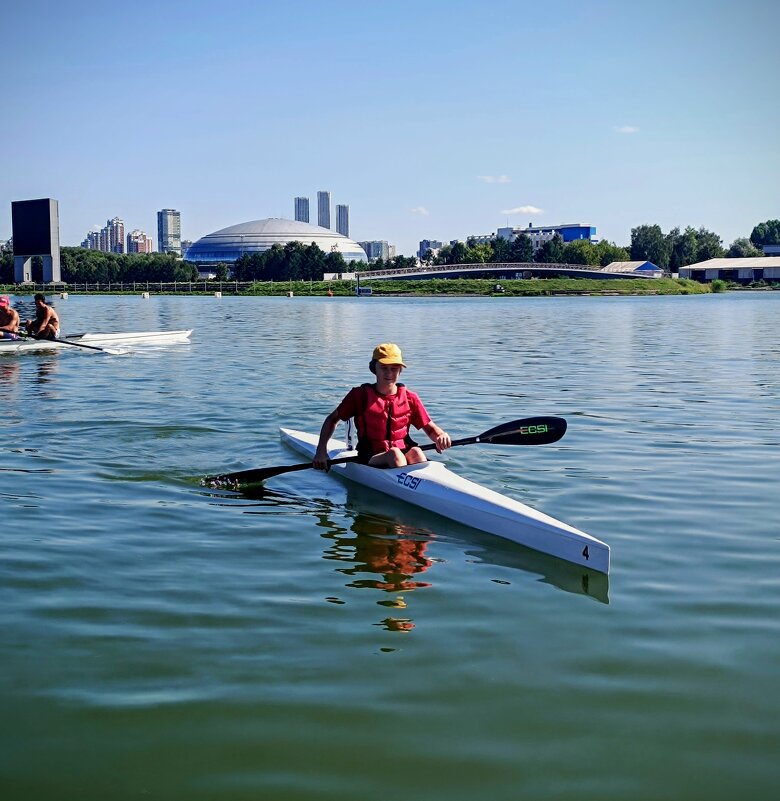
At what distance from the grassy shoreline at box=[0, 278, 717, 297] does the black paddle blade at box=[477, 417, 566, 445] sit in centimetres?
11423

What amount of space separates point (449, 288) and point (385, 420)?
4922 inches

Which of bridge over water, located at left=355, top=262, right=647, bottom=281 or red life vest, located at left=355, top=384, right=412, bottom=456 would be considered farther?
bridge over water, located at left=355, top=262, right=647, bottom=281

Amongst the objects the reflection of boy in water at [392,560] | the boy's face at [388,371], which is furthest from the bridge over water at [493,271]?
the reflection of boy in water at [392,560]

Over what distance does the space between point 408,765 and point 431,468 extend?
5005mm

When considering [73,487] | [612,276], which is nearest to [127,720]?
[73,487]

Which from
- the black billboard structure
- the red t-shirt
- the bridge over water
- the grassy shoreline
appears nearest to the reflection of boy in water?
the red t-shirt

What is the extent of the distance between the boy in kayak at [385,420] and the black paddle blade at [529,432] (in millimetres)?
973

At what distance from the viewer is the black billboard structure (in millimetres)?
131375

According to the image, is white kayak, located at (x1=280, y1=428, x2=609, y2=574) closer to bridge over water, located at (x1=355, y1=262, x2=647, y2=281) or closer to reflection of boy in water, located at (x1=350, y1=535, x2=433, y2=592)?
reflection of boy in water, located at (x1=350, y1=535, x2=433, y2=592)

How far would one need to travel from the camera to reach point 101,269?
163375 millimetres

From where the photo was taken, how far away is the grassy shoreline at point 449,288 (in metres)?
129

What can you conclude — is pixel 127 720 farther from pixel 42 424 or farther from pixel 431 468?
pixel 42 424

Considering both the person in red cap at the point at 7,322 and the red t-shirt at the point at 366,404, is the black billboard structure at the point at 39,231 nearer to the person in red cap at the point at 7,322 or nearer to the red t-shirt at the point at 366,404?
the person in red cap at the point at 7,322

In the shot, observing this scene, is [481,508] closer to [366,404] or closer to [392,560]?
[392,560]
